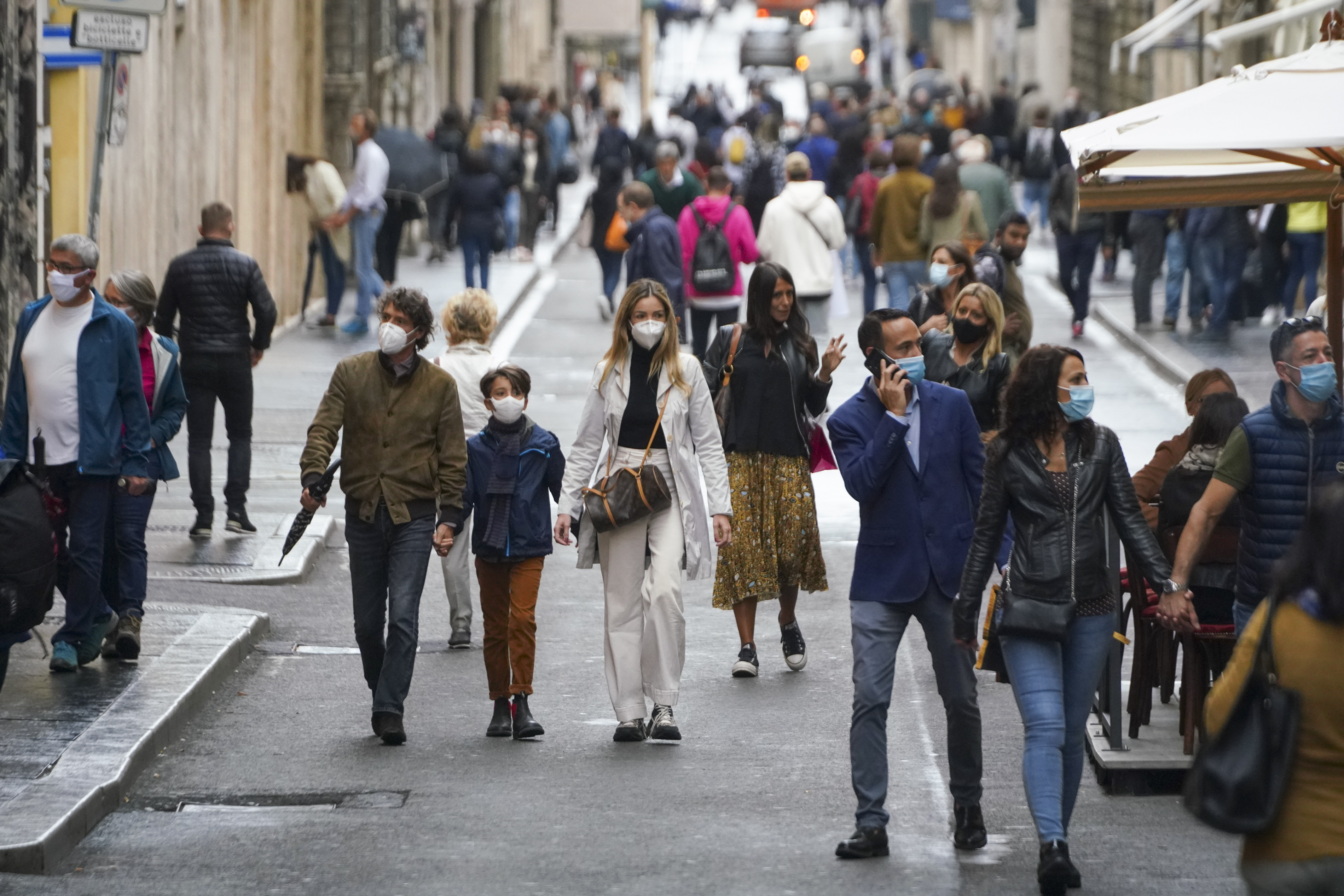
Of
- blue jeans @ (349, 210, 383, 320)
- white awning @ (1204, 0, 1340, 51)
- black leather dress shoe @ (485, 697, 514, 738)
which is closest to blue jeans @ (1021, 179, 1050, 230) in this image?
white awning @ (1204, 0, 1340, 51)

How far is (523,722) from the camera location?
8.68 metres

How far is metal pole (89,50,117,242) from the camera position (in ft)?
37.3

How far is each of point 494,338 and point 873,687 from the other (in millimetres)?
15025

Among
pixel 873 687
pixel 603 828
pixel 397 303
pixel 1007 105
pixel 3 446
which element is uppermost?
pixel 1007 105

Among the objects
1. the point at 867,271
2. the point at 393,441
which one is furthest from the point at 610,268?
the point at 393,441

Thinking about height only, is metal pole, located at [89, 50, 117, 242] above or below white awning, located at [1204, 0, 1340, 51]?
below

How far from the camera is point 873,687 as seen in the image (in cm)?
707

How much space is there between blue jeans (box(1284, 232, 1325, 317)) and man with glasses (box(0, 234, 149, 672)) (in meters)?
12.8

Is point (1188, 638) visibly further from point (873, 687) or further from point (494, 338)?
point (494, 338)

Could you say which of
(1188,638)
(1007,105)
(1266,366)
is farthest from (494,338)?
(1007,105)

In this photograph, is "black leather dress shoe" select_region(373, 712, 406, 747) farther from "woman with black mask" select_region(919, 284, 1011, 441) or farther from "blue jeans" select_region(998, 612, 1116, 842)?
"woman with black mask" select_region(919, 284, 1011, 441)

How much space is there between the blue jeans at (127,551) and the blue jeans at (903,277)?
9.90m

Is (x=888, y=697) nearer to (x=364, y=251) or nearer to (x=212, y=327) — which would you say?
(x=212, y=327)

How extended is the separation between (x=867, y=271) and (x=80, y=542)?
543 inches
